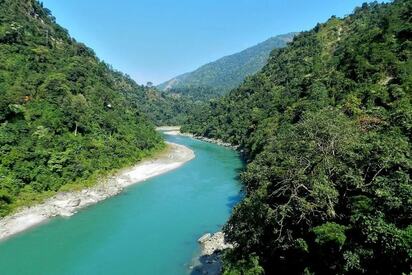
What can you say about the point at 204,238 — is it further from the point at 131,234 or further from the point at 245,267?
the point at 245,267

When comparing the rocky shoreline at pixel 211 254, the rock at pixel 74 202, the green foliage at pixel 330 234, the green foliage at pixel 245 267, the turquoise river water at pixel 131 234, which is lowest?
the rocky shoreline at pixel 211 254

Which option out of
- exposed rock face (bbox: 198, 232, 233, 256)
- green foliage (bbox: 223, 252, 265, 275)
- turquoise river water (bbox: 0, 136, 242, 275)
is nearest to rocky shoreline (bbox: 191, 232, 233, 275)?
exposed rock face (bbox: 198, 232, 233, 256)

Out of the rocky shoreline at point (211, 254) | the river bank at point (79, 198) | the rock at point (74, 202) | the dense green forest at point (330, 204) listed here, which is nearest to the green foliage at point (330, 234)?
the dense green forest at point (330, 204)

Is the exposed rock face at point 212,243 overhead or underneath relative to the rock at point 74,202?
underneath

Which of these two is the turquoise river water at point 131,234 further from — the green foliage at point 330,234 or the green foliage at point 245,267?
the green foliage at point 330,234

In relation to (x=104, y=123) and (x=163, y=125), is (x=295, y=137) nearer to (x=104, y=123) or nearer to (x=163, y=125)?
(x=104, y=123)

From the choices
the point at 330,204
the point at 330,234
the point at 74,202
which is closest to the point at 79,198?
the point at 74,202

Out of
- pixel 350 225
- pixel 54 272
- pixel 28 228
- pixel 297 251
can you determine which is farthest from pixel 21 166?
pixel 350 225
